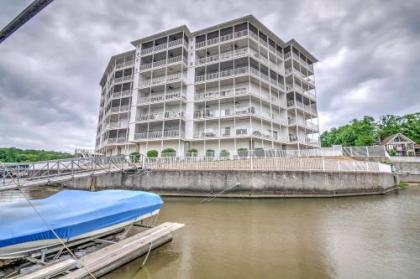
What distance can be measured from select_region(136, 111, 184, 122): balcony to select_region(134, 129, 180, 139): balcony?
1811 mm

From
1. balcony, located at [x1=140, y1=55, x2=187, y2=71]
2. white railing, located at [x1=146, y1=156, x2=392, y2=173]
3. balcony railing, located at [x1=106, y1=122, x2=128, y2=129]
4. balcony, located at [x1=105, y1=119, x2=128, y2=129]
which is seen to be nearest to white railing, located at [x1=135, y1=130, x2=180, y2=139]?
balcony, located at [x1=105, y1=119, x2=128, y2=129]

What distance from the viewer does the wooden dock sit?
397cm

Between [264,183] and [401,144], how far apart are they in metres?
50.0

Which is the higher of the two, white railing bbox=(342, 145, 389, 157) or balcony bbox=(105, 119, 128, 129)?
balcony bbox=(105, 119, 128, 129)

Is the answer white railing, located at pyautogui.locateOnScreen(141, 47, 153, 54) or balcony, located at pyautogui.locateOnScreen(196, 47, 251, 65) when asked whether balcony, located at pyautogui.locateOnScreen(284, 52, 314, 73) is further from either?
white railing, located at pyautogui.locateOnScreen(141, 47, 153, 54)

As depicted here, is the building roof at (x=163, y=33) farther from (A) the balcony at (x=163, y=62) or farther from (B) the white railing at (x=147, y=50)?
(A) the balcony at (x=163, y=62)

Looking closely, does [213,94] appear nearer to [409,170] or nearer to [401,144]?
[409,170]

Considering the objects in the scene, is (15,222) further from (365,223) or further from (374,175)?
(374,175)

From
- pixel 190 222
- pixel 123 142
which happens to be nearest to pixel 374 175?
pixel 190 222

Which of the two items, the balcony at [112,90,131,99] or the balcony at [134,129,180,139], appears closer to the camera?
the balcony at [134,129,180,139]

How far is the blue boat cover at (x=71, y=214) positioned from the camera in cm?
437

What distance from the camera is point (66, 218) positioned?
4.89m

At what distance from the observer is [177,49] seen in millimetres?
30047

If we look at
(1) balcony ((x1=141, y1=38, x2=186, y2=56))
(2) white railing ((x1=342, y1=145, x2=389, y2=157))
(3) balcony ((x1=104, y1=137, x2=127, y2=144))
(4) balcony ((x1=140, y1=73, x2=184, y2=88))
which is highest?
(1) balcony ((x1=141, y1=38, x2=186, y2=56))
